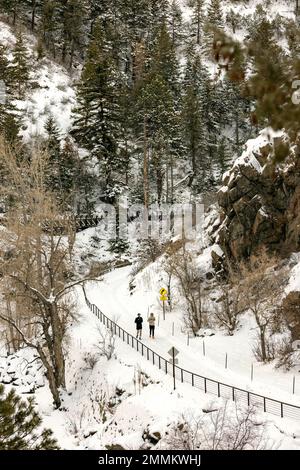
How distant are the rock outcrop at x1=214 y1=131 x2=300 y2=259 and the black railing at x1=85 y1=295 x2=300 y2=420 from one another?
943cm

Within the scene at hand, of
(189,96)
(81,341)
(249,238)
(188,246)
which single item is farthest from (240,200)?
(189,96)

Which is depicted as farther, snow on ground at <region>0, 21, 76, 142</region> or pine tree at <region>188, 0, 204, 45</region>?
pine tree at <region>188, 0, 204, 45</region>

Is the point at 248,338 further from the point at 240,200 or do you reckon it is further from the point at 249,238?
the point at 240,200

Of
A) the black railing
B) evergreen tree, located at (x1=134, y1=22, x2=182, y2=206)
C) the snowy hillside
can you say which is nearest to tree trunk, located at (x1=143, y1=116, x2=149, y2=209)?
evergreen tree, located at (x1=134, y1=22, x2=182, y2=206)

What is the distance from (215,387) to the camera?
18.7 m

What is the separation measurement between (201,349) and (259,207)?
35.8 ft

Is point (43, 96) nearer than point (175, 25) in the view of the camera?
Yes

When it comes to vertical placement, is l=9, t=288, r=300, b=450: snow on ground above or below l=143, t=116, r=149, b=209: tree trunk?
below

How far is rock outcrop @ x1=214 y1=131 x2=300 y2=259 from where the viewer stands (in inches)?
1131

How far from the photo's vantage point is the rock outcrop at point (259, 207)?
28719mm

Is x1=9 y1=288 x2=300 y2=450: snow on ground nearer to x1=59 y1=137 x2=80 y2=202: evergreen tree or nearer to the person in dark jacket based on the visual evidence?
the person in dark jacket

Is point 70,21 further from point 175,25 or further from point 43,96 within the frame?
point 175,25

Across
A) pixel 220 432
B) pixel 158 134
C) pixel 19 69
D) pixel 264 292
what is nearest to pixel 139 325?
pixel 264 292
